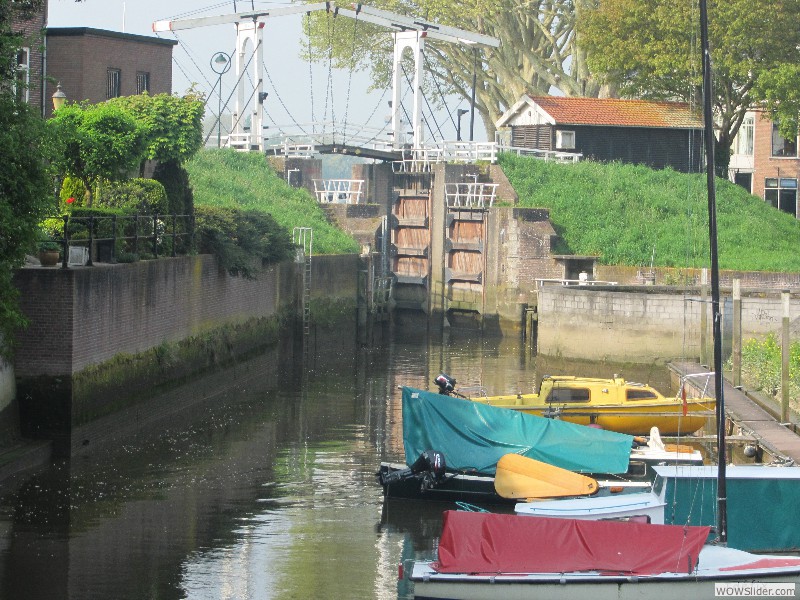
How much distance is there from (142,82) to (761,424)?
91.3ft

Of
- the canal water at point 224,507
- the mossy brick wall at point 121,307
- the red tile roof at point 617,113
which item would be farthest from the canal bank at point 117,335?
the red tile roof at point 617,113

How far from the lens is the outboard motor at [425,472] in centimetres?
2345

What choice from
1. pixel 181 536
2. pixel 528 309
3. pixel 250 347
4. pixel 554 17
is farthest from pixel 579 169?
pixel 181 536

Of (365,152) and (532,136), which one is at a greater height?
(532,136)

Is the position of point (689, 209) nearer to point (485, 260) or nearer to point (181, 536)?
point (485, 260)

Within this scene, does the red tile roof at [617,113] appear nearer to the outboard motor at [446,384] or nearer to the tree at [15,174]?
the outboard motor at [446,384]

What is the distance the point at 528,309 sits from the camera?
167ft

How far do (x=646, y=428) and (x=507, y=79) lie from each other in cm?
4506

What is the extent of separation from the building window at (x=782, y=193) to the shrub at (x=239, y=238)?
33341mm

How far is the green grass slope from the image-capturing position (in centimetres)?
5250

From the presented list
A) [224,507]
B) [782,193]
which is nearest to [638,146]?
[782,193]

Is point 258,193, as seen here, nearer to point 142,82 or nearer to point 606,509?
point 142,82

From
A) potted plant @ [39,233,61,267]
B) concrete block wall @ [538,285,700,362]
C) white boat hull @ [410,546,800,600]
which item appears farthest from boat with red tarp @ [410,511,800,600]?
concrete block wall @ [538,285,700,362]

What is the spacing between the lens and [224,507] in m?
23.4
